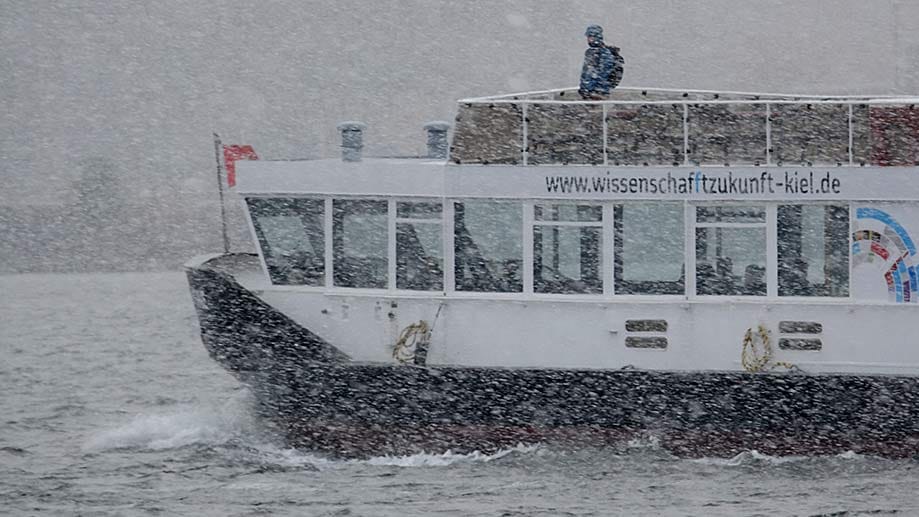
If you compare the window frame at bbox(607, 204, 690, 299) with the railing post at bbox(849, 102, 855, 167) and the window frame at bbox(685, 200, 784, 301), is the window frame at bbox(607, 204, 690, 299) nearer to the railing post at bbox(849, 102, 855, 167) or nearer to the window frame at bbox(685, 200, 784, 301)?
the window frame at bbox(685, 200, 784, 301)

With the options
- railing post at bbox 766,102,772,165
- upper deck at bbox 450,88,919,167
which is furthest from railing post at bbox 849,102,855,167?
railing post at bbox 766,102,772,165

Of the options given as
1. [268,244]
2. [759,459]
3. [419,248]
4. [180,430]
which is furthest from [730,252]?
[180,430]

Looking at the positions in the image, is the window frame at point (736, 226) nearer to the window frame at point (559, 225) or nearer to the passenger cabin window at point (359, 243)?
the window frame at point (559, 225)

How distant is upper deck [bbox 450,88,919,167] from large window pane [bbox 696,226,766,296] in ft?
2.51

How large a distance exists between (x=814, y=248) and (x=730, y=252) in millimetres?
879

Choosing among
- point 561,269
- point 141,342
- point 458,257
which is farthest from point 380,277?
point 141,342

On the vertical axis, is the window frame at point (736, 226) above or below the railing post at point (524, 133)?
below

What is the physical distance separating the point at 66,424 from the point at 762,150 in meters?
10.4

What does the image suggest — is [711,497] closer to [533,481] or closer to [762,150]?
[533,481]

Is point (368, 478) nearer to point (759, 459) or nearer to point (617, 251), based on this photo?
point (617, 251)

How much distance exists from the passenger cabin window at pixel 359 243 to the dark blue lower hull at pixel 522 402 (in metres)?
0.83

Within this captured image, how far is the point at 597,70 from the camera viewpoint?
18.1m

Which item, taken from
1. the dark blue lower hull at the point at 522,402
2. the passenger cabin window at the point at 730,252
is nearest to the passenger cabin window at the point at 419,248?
the dark blue lower hull at the point at 522,402

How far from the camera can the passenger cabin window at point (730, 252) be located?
17125mm
